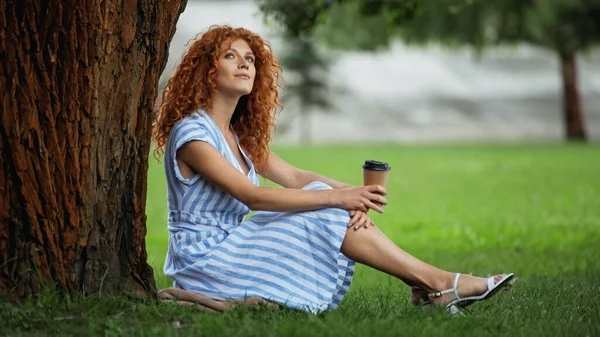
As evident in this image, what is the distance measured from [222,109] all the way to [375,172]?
0.81 m

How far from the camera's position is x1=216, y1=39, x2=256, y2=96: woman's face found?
4570 millimetres

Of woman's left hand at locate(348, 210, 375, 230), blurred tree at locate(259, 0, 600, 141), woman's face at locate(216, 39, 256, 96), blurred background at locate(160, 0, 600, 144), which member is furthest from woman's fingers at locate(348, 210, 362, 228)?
blurred background at locate(160, 0, 600, 144)

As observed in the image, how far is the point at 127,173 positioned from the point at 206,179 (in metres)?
0.35

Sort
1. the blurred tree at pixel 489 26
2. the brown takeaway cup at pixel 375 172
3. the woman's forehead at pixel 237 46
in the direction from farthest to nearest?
the blurred tree at pixel 489 26 → the woman's forehead at pixel 237 46 → the brown takeaway cup at pixel 375 172

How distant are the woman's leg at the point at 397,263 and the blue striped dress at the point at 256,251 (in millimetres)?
81

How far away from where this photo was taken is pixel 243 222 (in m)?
4.38

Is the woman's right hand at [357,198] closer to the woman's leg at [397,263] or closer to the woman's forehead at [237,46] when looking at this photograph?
the woman's leg at [397,263]

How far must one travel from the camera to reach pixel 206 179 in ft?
14.5

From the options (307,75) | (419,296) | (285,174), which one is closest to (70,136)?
(285,174)

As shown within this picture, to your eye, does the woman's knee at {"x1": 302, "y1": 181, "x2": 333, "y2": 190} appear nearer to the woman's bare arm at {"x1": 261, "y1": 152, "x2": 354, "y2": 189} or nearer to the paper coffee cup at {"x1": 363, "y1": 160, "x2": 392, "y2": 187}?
the paper coffee cup at {"x1": 363, "y1": 160, "x2": 392, "y2": 187}

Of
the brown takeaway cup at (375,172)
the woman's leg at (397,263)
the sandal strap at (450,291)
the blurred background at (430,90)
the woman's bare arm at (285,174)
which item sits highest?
the brown takeaway cup at (375,172)

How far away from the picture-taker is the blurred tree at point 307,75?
42469mm

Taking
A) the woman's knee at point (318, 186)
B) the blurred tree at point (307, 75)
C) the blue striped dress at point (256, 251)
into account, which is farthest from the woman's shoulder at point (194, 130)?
the blurred tree at point (307, 75)

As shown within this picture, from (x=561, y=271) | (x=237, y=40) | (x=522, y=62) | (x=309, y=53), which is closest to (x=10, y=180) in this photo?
(x=237, y=40)
